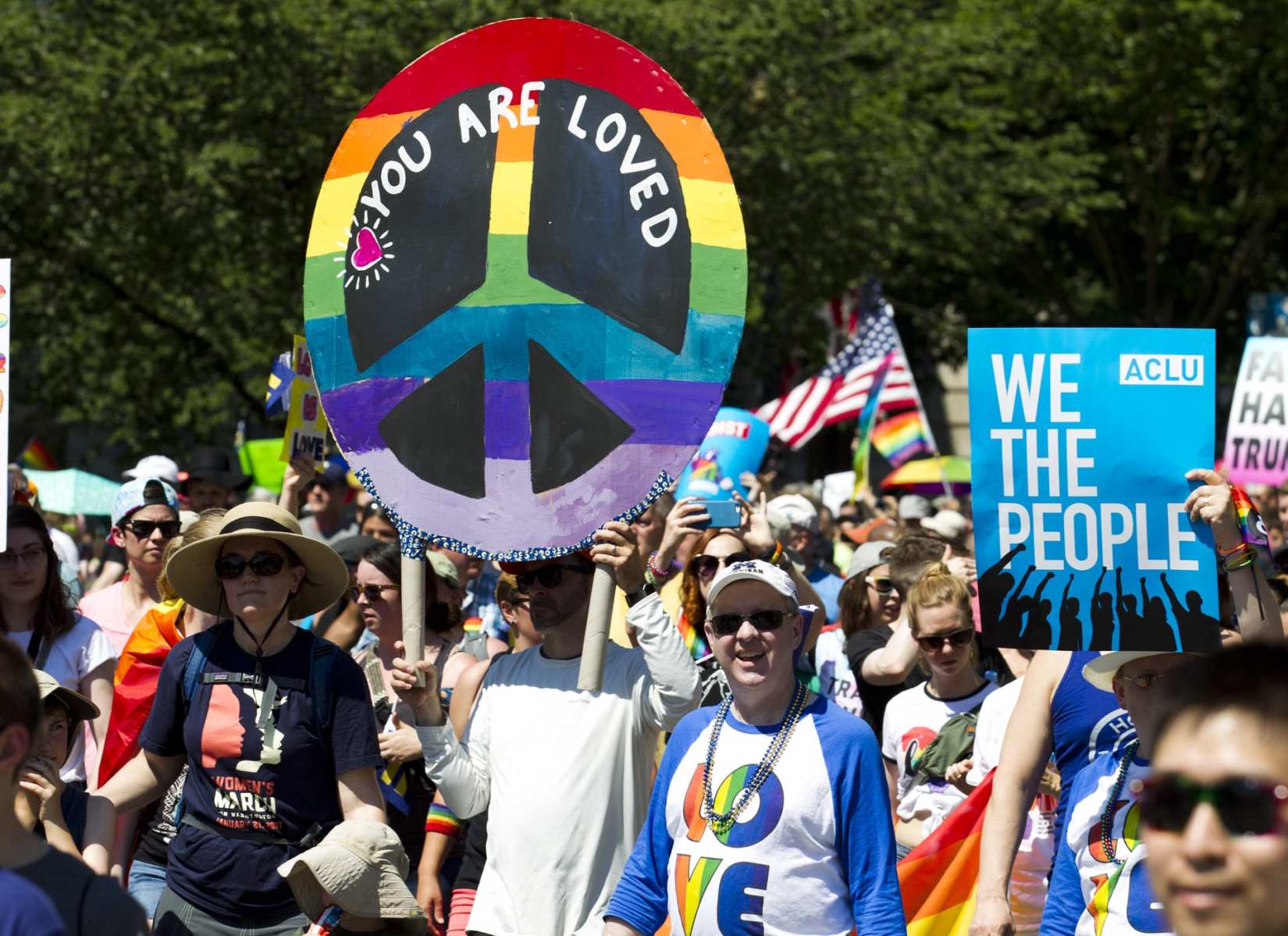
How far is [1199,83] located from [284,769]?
2412 centimetres

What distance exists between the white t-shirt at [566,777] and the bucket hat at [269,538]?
54cm

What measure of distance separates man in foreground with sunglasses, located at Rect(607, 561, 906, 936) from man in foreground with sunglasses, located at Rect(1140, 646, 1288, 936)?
1828mm

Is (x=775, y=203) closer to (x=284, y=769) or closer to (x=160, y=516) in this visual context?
(x=160, y=516)

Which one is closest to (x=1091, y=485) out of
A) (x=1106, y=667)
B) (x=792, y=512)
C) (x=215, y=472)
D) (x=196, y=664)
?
(x=1106, y=667)

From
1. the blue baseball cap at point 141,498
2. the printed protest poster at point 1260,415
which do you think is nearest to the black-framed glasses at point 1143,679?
the blue baseball cap at point 141,498

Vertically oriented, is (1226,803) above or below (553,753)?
above

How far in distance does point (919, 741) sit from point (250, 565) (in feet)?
7.62

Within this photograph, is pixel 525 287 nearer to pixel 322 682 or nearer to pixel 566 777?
pixel 322 682

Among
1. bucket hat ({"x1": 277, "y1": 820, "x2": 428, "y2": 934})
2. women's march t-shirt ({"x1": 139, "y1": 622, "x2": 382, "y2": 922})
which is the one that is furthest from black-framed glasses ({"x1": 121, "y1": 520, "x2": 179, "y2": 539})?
bucket hat ({"x1": 277, "y1": 820, "x2": 428, "y2": 934})

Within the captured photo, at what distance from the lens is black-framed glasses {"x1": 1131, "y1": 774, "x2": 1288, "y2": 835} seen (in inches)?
87.0

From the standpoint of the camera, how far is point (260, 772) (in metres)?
4.82

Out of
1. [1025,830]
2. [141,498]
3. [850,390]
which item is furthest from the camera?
[850,390]

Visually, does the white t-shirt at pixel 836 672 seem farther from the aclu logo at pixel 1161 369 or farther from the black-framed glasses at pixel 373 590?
the aclu logo at pixel 1161 369

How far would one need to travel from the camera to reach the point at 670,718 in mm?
4902
